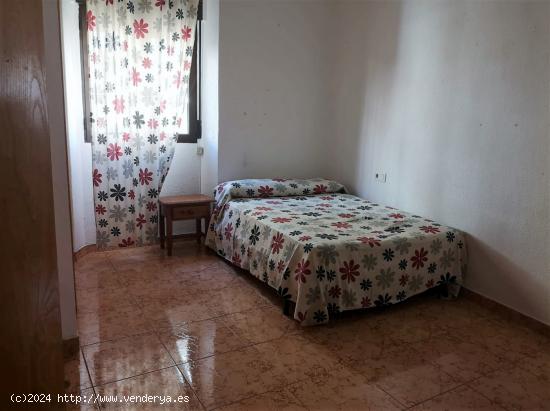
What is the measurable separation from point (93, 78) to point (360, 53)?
7.57ft

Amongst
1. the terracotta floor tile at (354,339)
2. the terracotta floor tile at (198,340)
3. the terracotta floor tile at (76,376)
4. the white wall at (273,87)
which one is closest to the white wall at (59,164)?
the terracotta floor tile at (76,376)

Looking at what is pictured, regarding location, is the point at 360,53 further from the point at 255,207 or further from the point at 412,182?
the point at 255,207

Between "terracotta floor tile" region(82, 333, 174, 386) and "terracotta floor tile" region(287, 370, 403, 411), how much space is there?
690 mm

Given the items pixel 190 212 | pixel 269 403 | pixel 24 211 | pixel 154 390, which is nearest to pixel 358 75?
pixel 190 212

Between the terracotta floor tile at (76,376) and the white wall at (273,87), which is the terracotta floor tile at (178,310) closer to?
the terracotta floor tile at (76,376)

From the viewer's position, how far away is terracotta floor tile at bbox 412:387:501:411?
1930 millimetres

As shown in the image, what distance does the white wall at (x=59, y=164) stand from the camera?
6.48ft

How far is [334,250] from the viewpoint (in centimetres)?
262

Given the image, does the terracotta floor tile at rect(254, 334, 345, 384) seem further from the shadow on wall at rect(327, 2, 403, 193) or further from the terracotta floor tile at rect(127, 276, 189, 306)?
the shadow on wall at rect(327, 2, 403, 193)

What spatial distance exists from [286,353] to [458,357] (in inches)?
36.0

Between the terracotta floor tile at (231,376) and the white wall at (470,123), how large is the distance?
167 centimetres

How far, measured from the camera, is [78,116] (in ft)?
11.7

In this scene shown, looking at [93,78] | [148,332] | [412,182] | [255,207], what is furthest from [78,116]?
[412,182]

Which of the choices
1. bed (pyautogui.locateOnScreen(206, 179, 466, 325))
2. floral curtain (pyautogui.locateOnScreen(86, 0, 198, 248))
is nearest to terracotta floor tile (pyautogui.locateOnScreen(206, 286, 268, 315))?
bed (pyautogui.locateOnScreen(206, 179, 466, 325))
